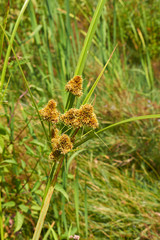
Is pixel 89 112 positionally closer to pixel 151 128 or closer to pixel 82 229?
pixel 82 229

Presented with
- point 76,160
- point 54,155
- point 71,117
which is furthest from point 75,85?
point 76,160

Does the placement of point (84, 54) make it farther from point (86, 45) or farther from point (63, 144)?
point (63, 144)

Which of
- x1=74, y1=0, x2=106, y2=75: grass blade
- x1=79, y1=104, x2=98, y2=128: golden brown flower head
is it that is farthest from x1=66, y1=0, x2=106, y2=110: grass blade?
x1=79, y1=104, x2=98, y2=128: golden brown flower head

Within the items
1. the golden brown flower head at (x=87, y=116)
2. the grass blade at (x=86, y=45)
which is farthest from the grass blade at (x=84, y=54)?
the golden brown flower head at (x=87, y=116)

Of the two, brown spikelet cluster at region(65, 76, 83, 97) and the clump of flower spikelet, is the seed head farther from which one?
brown spikelet cluster at region(65, 76, 83, 97)

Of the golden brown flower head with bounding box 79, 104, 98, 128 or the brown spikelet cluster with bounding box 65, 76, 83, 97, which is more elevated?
the brown spikelet cluster with bounding box 65, 76, 83, 97

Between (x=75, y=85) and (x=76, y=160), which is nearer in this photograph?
(x=75, y=85)

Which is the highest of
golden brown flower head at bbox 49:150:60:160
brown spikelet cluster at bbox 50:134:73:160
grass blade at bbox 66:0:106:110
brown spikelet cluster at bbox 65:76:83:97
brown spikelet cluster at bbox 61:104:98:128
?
grass blade at bbox 66:0:106:110

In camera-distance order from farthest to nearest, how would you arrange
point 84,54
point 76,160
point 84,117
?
point 76,160, point 84,54, point 84,117

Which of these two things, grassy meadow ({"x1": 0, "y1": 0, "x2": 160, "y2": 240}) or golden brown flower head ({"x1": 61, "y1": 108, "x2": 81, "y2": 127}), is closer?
golden brown flower head ({"x1": 61, "y1": 108, "x2": 81, "y2": 127})
